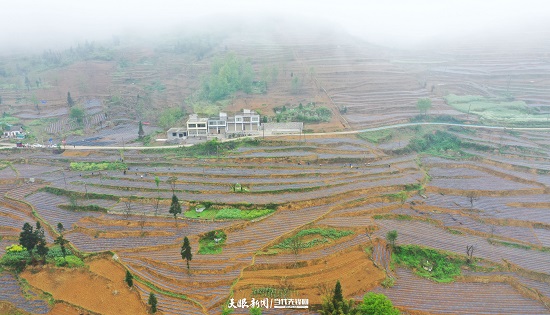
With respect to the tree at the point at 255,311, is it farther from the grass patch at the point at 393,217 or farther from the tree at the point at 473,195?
the tree at the point at 473,195

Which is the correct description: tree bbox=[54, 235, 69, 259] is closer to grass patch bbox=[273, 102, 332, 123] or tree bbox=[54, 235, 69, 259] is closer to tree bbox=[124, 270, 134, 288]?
tree bbox=[124, 270, 134, 288]

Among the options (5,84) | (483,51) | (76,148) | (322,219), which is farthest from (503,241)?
(5,84)

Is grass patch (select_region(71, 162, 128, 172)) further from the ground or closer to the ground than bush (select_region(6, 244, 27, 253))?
further from the ground

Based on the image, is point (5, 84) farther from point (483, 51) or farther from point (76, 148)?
point (483, 51)

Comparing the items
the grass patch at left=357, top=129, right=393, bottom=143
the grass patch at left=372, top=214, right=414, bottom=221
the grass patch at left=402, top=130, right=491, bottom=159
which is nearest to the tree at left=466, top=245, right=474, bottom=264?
the grass patch at left=372, top=214, right=414, bottom=221

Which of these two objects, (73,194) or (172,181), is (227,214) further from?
(73,194)

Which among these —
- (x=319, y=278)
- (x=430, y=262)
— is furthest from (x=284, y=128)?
(x=319, y=278)
